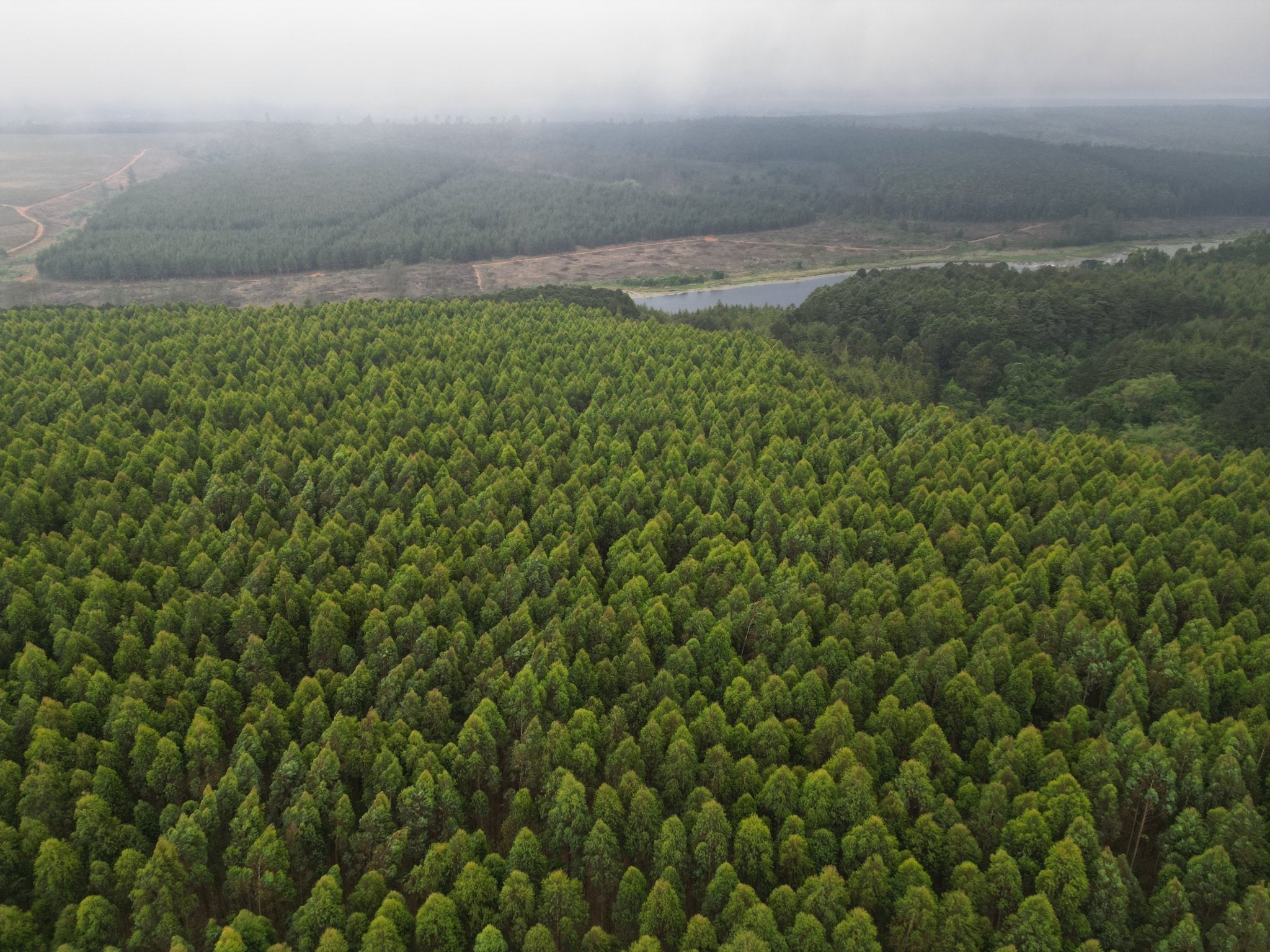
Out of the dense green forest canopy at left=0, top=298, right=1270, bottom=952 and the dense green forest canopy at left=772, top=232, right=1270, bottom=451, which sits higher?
the dense green forest canopy at left=772, top=232, right=1270, bottom=451

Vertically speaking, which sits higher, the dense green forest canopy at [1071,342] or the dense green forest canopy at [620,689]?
the dense green forest canopy at [1071,342]

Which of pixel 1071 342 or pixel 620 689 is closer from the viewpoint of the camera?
pixel 620 689

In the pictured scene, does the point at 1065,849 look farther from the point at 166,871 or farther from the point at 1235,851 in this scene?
the point at 166,871

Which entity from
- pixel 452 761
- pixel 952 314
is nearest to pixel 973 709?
pixel 452 761

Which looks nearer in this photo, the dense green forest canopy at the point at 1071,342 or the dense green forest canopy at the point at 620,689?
→ the dense green forest canopy at the point at 620,689

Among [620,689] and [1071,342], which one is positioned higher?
[1071,342]

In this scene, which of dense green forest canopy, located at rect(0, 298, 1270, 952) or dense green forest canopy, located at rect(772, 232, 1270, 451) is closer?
dense green forest canopy, located at rect(0, 298, 1270, 952)
